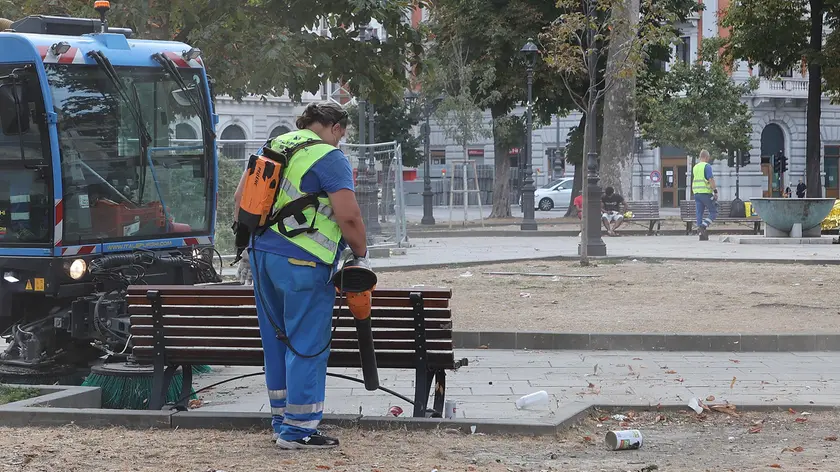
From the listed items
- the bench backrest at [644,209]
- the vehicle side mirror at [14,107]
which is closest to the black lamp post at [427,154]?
the bench backrest at [644,209]

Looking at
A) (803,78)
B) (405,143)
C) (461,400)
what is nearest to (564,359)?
(461,400)

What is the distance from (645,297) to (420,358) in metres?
7.15

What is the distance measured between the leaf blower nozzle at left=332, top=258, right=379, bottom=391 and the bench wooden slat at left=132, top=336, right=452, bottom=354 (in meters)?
0.23

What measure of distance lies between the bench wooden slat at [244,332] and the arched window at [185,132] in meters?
2.89

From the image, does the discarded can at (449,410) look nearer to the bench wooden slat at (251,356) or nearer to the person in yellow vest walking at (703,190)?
the bench wooden slat at (251,356)

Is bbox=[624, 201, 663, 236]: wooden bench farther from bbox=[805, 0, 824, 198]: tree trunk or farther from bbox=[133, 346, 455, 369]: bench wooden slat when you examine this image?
bbox=[133, 346, 455, 369]: bench wooden slat

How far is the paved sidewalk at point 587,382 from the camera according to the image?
7.80 meters

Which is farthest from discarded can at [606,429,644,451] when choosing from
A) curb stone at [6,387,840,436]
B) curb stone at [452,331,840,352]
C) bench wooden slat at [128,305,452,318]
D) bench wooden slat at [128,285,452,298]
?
curb stone at [452,331,840,352]

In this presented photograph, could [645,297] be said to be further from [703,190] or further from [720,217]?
[720,217]

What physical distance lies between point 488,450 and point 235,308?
1.74 m

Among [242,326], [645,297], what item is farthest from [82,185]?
[645,297]

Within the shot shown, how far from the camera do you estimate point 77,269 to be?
8.71 meters

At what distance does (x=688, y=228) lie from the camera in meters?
29.2

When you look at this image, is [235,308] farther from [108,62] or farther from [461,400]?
[108,62]
